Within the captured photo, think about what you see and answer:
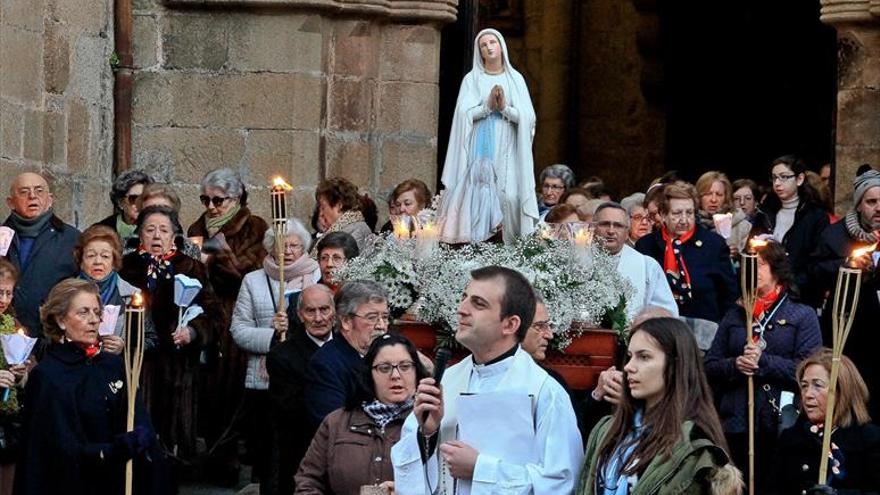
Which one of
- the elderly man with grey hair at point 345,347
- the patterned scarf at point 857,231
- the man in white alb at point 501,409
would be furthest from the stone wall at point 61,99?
Result: the man in white alb at point 501,409

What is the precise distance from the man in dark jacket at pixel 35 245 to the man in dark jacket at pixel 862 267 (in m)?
3.93

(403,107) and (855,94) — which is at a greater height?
(855,94)

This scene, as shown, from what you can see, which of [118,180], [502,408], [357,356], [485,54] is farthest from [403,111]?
[502,408]

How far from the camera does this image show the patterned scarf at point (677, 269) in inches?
529

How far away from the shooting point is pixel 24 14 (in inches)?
589

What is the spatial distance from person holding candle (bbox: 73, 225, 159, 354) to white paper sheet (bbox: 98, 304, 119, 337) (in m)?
0.57

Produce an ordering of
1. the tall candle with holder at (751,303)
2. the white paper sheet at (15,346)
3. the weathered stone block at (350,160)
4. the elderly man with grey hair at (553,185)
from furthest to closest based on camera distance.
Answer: the weathered stone block at (350,160)
the elderly man with grey hair at (553,185)
the white paper sheet at (15,346)
the tall candle with holder at (751,303)

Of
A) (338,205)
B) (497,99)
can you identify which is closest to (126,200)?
(338,205)

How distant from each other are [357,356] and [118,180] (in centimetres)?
409

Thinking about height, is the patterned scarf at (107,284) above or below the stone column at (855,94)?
below

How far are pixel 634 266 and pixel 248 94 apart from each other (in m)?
4.93

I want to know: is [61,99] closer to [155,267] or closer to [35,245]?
[35,245]

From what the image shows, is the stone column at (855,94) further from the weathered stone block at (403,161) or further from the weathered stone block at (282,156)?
the weathered stone block at (282,156)

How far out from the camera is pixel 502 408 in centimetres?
862
